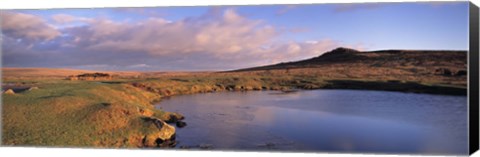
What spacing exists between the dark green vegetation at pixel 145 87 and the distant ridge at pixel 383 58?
2 centimetres

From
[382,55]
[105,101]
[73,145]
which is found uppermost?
[382,55]

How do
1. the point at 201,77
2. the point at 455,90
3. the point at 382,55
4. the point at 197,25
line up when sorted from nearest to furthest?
the point at 455,90
the point at 382,55
the point at 197,25
the point at 201,77

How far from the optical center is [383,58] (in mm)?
12992

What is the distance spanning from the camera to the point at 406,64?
41.8 ft

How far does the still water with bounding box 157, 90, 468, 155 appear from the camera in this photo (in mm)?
12273

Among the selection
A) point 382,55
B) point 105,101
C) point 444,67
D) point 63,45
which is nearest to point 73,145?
point 105,101

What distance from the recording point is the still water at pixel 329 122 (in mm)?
12273

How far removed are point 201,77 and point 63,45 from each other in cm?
337

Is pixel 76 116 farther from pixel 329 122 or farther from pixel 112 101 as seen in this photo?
→ pixel 329 122

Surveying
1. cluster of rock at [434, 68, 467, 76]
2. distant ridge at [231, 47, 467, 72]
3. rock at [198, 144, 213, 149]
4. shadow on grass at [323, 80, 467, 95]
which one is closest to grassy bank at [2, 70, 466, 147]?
shadow on grass at [323, 80, 467, 95]

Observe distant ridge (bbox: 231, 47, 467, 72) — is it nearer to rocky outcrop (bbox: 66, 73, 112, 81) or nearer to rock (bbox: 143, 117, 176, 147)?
rock (bbox: 143, 117, 176, 147)

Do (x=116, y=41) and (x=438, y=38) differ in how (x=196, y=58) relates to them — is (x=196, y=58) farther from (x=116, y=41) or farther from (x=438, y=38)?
(x=438, y=38)

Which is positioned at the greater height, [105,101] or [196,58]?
[196,58]

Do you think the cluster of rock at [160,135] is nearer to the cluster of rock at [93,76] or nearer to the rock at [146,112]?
the rock at [146,112]
